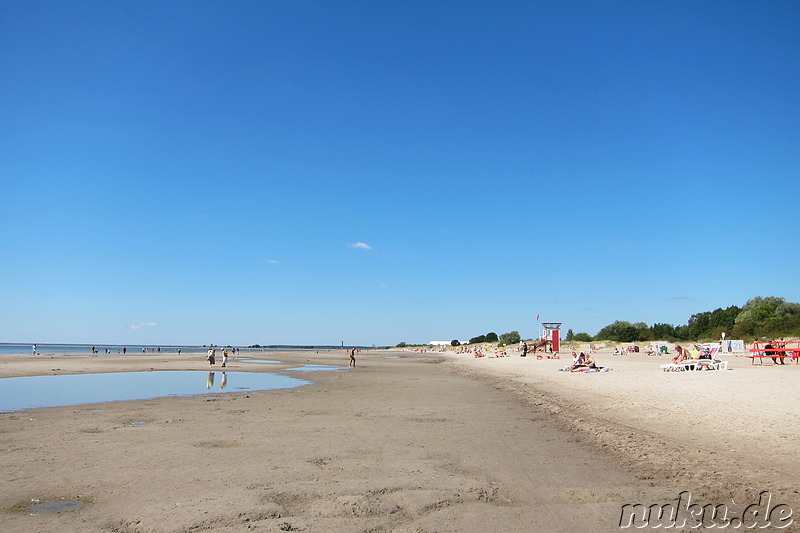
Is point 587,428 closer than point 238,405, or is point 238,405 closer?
point 587,428

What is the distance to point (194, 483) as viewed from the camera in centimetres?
683

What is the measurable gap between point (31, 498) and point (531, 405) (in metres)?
13.3

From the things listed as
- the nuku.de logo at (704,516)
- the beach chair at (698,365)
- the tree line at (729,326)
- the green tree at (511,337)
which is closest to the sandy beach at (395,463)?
the nuku.de logo at (704,516)

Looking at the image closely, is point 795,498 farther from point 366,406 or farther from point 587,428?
point 366,406

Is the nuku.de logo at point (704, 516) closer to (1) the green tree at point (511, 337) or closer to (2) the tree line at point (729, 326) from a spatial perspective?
(2) the tree line at point (729, 326)

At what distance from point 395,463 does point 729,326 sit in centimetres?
7714

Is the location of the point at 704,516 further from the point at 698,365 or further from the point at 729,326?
the point at 729,326

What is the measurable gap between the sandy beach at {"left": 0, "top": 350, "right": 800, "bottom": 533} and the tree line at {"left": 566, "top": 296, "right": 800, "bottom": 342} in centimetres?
4730

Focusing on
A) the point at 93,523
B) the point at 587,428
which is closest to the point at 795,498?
the point at 587,428

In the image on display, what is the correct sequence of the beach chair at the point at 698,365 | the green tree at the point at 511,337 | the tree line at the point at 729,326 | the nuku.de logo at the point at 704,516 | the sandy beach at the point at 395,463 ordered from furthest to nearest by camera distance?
the green tree at the point at 511,337, the tree line at the point at 729,326, the beach chair at the point at 698,365, the sandy beach at the point at 395,463, the nuku.de logo at the point at 704,516

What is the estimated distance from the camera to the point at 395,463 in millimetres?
8023

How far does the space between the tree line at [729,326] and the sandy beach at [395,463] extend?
47296mm

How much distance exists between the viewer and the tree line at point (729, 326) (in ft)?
172

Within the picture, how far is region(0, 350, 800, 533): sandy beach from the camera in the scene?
5586 mm
